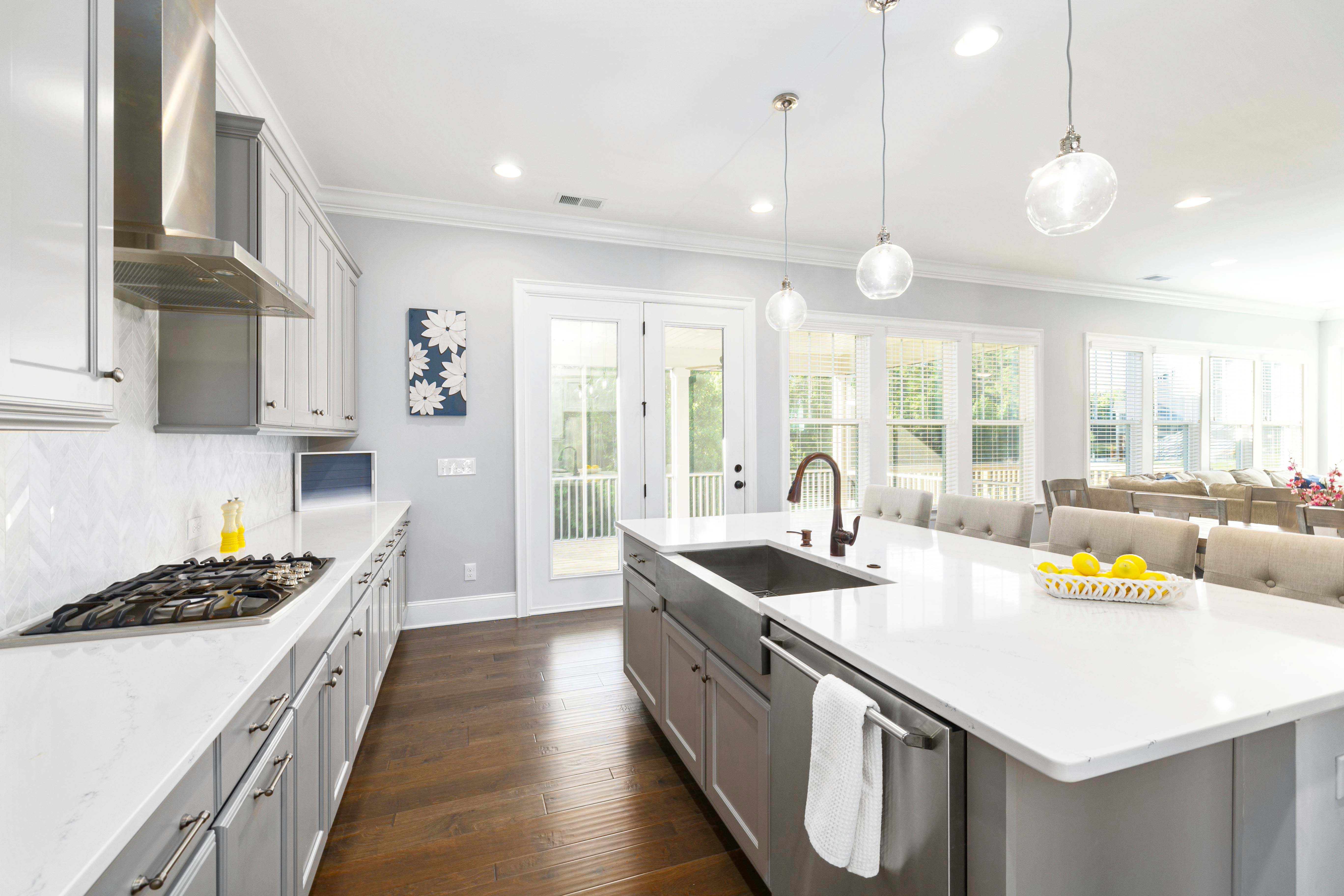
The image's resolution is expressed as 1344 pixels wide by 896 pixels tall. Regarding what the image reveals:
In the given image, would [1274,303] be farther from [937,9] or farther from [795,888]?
[795,888]

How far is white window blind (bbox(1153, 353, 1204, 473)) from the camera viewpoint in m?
6.37

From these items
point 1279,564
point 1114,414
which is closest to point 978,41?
point 1279,564

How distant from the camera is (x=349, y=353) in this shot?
351 cm

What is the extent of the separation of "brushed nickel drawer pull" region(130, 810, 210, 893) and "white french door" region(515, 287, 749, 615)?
127 inches

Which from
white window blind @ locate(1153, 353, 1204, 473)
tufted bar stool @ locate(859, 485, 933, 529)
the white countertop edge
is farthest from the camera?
white window blind @ locate(1153, 353, 1204, 473)

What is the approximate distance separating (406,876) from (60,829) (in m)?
1.32

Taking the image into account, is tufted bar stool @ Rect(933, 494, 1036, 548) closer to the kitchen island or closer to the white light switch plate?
the kitchen island

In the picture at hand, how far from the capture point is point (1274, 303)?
6.81 metres

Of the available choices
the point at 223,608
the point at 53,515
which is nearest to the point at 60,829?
the point at 223,608

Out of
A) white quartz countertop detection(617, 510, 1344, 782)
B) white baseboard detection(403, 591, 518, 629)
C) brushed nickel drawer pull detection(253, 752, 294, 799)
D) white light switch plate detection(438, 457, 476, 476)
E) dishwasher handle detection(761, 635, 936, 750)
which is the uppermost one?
white light switch plate detection(438, 457, 476, 476)

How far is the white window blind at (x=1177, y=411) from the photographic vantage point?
6367 millimetres

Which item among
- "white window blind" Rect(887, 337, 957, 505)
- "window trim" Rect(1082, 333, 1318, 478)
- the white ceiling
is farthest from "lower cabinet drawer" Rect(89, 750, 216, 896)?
"window trim" Rect(1082, 333, 1318, 478)

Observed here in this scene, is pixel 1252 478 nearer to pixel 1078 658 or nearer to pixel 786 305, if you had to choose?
pixel 786 305

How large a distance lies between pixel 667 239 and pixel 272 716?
3.98 metres
